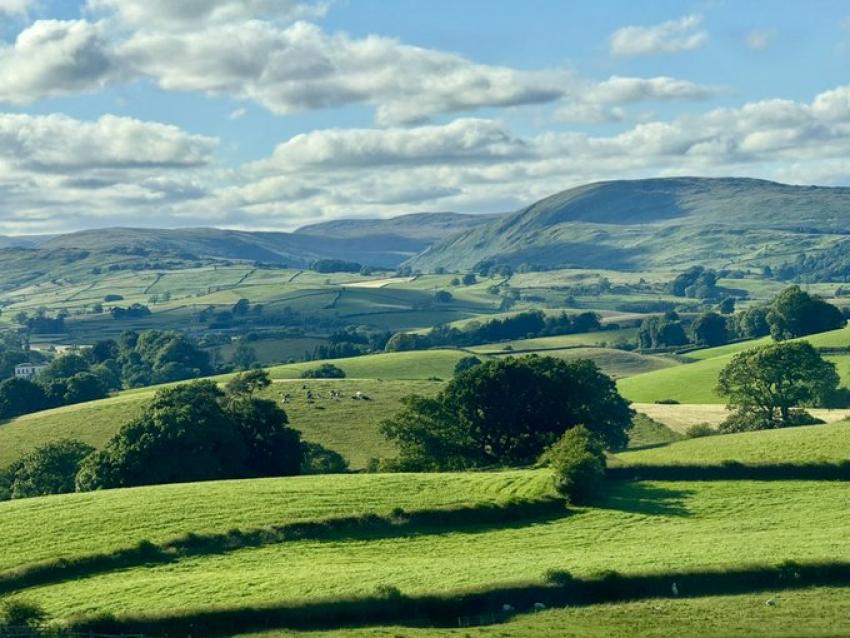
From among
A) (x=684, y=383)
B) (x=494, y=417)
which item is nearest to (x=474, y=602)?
(x=494, y=417)

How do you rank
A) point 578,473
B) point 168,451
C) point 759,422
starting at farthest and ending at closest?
point 759,422 < point 168,451 < point 578,473

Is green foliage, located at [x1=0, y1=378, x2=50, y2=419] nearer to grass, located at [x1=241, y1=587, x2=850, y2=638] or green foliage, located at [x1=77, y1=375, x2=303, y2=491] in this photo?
green foliage, located at [x1=77, y1=375, x2=303, y2=491]

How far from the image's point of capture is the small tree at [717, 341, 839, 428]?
12825 centimetres

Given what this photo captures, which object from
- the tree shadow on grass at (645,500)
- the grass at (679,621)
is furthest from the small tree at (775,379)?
the grass at (679,621)

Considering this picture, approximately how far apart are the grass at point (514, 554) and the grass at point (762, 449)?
15.8 ft

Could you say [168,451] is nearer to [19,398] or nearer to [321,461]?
[321,461]

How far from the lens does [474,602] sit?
53.5 meters

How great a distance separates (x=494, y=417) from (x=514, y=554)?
46885 millimetres

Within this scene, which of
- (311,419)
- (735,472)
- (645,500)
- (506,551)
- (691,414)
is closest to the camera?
(506,551)

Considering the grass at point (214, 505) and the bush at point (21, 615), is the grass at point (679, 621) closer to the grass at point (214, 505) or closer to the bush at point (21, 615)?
the bush at point (21, 615)

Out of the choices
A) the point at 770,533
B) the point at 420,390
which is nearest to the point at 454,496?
the point at 770,533

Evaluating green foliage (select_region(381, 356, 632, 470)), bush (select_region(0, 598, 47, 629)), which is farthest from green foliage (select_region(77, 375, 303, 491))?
bush (select_region(0, 598, 47, 629))

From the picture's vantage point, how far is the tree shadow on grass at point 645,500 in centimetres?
7512

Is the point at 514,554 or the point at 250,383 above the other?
the point at 250,383
